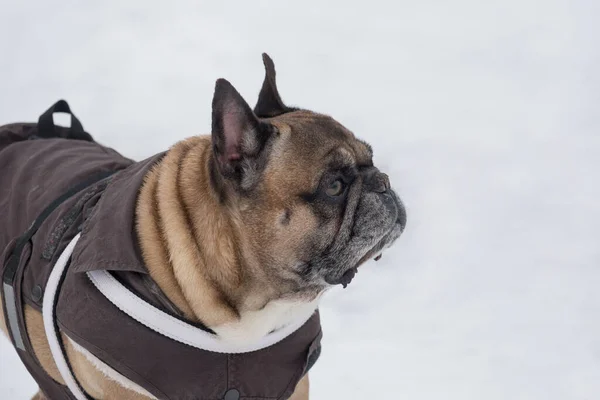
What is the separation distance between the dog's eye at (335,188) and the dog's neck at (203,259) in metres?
0.31

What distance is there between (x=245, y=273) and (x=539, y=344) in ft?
6.38

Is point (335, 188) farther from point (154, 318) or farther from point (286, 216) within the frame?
point (154, 318)

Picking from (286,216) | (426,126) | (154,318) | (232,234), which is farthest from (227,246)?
(426,126)

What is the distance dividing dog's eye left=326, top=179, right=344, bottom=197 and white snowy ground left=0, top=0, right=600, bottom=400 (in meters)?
1.48

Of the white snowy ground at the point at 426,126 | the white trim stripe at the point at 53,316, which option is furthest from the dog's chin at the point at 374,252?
the white snowy ground at the point at 426,126

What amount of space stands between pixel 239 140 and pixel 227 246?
332 millimetres

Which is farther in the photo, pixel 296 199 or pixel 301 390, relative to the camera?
pixel 301 390

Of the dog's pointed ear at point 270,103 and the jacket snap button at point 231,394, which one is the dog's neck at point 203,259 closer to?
the jacket snap button at point 231,394

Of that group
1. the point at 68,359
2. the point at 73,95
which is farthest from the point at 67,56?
the point at 68,359

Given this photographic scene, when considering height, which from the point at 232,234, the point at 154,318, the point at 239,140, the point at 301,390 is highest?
the point at 239,140

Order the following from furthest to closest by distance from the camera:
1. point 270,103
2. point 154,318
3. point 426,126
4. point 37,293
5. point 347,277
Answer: point 426,126 < point 270,103 < point 37,293 < point 347,277 < point 154,318

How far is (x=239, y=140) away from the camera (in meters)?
2.35

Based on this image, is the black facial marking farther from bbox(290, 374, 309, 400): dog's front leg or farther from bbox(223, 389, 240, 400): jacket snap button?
bbox(290, 374, 309, 400): dog's front leg

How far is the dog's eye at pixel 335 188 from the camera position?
2.37 m
